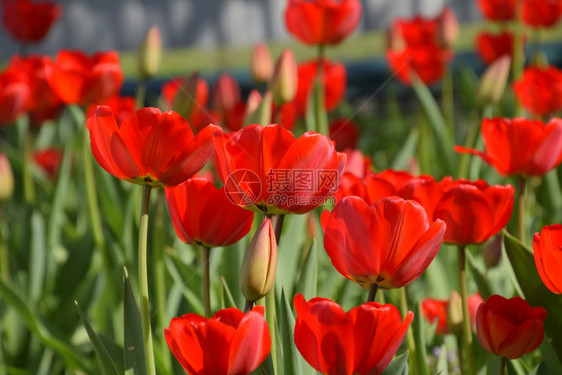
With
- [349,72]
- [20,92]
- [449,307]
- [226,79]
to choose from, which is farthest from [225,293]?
[349,72]

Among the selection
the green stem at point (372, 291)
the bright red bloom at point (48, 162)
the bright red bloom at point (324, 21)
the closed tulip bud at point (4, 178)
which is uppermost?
the bright red bloom at point (324, 21)

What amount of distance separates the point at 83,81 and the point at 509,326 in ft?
2.30

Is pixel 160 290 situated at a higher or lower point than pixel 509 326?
lower

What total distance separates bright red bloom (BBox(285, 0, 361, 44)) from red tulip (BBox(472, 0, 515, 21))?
2.33ft

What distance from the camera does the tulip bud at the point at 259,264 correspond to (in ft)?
1.48

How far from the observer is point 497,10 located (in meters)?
1.76

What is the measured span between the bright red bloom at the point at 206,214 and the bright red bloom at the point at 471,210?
0.16m

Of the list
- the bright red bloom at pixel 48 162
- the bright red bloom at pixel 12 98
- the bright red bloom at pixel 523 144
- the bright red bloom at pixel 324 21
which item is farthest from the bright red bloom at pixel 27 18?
the bright red bloom at pixel 523 144

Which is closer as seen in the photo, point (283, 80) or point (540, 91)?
point (283, 80)

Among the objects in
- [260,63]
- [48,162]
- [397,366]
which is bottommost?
[48,162]

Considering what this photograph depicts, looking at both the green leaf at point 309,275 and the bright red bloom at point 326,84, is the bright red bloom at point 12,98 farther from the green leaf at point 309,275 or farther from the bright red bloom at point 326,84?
the green leaf at point 309,275

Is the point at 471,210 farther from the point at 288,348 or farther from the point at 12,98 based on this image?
the point at 12,98

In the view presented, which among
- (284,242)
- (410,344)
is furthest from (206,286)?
(284,242)

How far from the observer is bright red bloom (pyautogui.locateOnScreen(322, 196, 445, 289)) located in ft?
1.52
